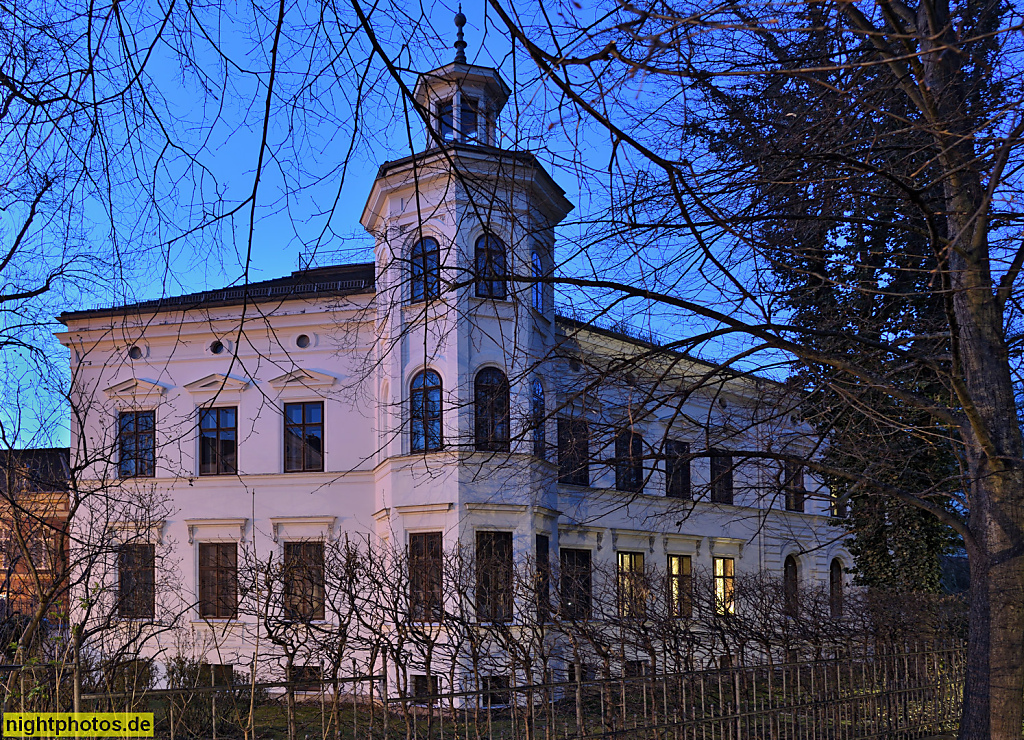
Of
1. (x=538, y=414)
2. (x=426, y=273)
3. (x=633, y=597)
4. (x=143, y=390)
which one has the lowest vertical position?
(x=633, y=597)

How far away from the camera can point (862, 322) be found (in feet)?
28.3

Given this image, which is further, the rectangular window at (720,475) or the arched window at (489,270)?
the rectangular window at (720,475)

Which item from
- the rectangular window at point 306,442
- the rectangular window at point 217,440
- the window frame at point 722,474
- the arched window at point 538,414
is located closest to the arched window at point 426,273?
the arched window at point 538,414

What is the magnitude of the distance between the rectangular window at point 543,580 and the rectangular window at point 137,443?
535 centimetres

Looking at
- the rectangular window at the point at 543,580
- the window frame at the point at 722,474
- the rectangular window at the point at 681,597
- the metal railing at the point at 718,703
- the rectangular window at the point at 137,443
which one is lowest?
the metal railing at the point at 718,703

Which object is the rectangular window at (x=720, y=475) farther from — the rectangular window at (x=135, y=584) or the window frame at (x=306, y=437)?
the window frame at (x=306, y=437)

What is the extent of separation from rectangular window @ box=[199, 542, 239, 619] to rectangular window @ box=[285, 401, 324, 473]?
2662 millimetres

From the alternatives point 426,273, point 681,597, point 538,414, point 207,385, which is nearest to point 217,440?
point 207,385

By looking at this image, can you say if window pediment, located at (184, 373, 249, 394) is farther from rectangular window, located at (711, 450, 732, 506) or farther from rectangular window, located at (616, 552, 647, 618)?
rectangular window, located at (616, 552, 647, 618)

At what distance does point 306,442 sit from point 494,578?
365 inches

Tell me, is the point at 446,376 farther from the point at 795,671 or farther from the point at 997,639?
the point at 997,639

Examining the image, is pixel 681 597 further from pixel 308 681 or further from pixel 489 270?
pixel 489 270

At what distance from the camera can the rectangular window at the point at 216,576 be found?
23688 millimetres

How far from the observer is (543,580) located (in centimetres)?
1443
